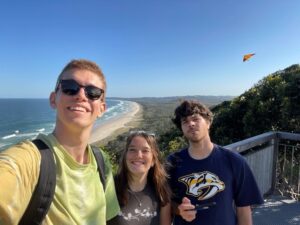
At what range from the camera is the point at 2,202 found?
40.7 inches

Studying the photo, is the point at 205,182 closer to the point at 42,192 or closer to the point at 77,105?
the point at 77,105

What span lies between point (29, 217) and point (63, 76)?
0.66 metres

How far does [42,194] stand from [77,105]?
0.45m

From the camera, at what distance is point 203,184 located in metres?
2.32

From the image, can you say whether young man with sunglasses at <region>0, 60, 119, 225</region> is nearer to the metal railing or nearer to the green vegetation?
the metal railing

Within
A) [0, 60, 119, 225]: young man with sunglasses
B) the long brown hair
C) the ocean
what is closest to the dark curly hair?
the long brown hair

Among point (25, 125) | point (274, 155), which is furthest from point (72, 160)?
point (25, 125)

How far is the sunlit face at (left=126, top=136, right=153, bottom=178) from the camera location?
217 cm

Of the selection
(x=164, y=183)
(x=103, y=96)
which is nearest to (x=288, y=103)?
(x=164, y=183)

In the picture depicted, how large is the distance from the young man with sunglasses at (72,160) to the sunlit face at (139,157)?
0.46m

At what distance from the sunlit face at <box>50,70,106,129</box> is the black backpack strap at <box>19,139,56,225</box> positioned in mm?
226

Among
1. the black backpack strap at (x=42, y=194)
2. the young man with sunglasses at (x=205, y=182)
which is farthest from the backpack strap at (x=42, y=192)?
the young man with sunglasses at (x=205, y=182)

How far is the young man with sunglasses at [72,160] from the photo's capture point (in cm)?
113

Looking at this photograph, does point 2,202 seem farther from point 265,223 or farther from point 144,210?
point 265,223
